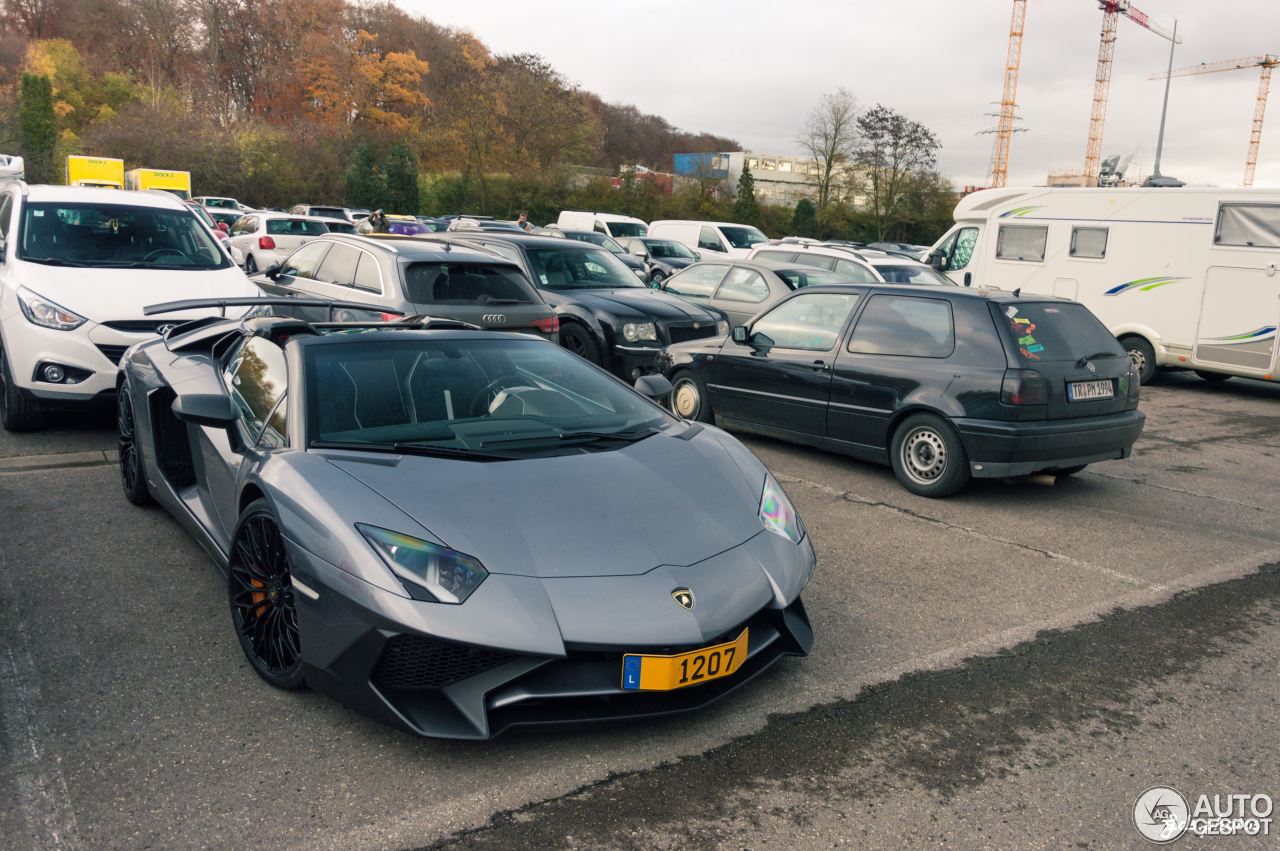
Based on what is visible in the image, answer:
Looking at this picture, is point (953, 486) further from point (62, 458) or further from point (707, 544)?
point (62, 458)

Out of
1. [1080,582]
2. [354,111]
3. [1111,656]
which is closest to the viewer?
[1111,656]

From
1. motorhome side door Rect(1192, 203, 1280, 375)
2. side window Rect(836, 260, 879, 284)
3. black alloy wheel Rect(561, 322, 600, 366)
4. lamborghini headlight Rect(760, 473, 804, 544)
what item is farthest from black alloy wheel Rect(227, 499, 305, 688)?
motorhome side door Rect(1192, 203, 1280, 375)

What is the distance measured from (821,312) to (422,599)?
5669mm

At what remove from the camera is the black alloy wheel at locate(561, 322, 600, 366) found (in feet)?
34.9

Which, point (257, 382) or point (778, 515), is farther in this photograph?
point (257, 382)

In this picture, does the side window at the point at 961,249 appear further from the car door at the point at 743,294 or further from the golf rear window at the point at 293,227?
the golf rear window at the point at 293,227

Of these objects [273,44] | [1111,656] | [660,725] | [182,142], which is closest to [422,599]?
[660,725]

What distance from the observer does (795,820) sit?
9.50ft

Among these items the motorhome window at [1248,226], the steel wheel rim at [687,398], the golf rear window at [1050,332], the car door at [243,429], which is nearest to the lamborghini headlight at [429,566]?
the car door at [243,429]

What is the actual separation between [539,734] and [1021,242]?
1411 cm

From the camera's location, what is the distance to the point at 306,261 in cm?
1017

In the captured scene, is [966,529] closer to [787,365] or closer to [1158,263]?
[787,365]

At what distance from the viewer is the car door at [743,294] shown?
12.5 metres

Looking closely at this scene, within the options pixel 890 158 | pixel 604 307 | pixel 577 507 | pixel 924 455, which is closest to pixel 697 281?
pixel 604 307
